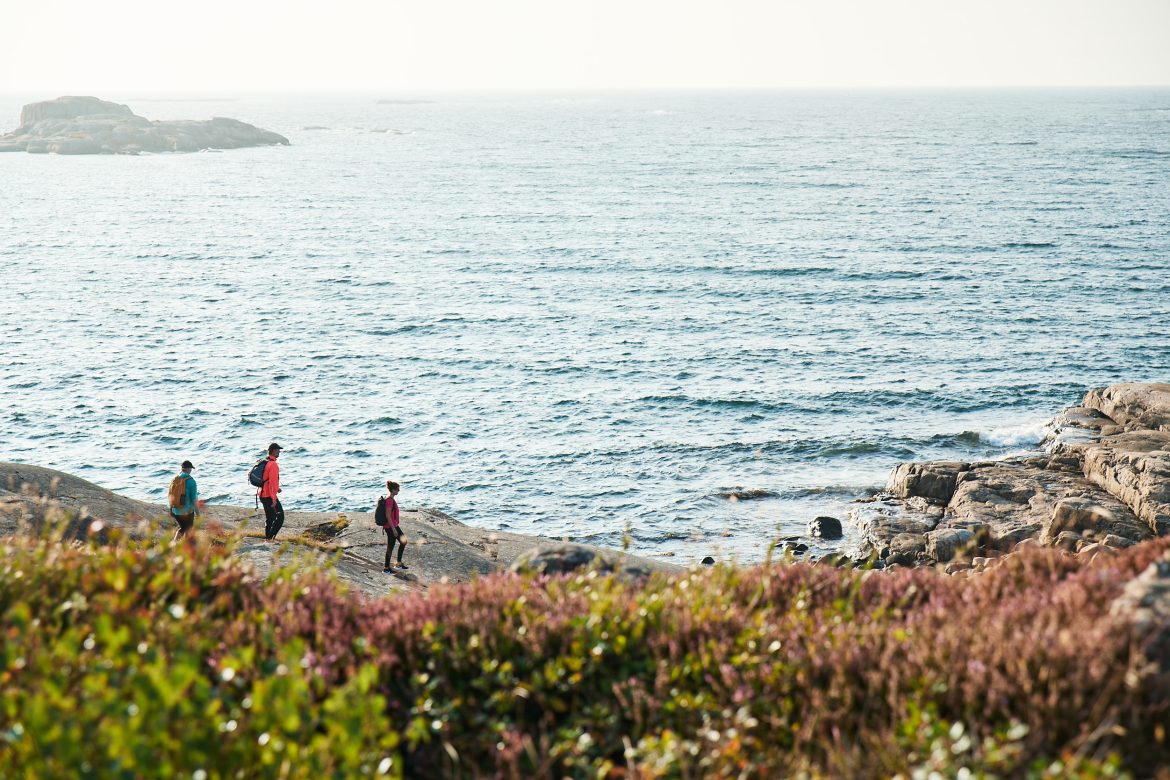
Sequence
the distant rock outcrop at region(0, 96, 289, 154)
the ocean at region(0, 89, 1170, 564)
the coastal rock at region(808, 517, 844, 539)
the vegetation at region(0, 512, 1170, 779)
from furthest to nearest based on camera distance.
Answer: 1. the distant rock outcrop at region(0, 96, 289, 154)
2. the ocean at region(0, 89, 1170, 564)
3. the coastal rock at region(808, 517, 844, 539)
4. the vegetation at region(0, 512, 1170, 779)

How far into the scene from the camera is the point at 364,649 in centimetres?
703

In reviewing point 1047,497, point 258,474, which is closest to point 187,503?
point 258,474

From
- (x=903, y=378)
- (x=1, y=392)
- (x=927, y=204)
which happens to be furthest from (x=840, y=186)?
(x=1, y=392)

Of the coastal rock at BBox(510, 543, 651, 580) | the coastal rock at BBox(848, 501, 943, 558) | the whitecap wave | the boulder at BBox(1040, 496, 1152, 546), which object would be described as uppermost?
the coastal rock at BBox(510, 543, 651, 580)

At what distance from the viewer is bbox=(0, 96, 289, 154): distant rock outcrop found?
177 meters

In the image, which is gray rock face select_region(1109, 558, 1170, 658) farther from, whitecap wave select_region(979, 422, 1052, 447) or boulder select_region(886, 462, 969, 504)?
whitecap wave select_region(979, 422, 1052, 447)

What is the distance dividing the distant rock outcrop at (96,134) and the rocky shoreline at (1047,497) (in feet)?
Answer: 592

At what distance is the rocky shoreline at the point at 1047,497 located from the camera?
26789mm

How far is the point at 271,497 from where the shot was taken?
21312mm

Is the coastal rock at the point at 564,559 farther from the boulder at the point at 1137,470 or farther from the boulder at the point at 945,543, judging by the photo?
the boulder at the point at 1137,470

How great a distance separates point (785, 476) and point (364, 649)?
30.7 m

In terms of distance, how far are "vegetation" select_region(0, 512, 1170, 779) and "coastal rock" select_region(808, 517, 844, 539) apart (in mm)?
22799

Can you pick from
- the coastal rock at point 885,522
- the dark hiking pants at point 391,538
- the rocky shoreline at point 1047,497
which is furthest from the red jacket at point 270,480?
the coastal rock at point 885,522

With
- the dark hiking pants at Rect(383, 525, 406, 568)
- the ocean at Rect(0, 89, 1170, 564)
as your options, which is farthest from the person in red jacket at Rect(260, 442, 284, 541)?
the ocean at Rect(0, 89, 1170, 564)
